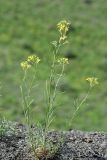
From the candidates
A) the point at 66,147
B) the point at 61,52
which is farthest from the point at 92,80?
the point at 61,52

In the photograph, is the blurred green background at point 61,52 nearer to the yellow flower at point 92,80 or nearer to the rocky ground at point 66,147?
the rocky ground at point 66,147

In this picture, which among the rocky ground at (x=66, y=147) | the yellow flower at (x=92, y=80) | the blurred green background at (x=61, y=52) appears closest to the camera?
the yellow flower at (x=92, y=80)

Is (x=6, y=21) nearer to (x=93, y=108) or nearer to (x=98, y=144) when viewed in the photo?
(x=93, y=108)

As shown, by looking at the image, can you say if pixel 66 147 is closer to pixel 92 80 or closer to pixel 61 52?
pixel 92 80

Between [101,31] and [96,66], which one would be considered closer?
[96,66]

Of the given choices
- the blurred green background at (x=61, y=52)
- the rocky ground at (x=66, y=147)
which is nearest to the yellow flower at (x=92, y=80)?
the rocky ground at (x=66, y=147)

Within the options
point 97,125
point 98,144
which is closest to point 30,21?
point 97,125
